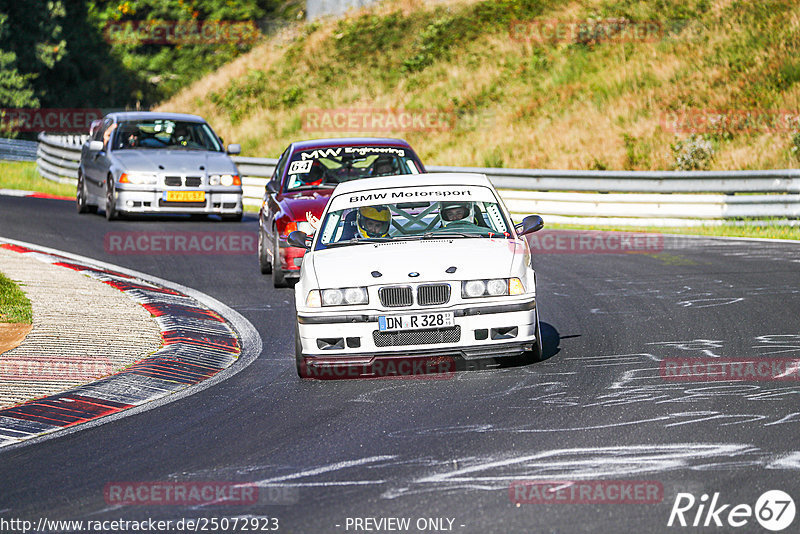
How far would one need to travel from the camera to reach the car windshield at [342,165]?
1510 cm

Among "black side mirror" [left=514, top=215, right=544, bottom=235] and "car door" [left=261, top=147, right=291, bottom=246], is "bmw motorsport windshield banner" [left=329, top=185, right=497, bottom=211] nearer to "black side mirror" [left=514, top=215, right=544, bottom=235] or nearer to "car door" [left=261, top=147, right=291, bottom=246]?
"black side mirror" [left=514, top=215, right=544, bottom=235]

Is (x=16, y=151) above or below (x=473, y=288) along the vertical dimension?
above

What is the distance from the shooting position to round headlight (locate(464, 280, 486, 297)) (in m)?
9.12

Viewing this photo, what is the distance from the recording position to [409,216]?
10.8 metres

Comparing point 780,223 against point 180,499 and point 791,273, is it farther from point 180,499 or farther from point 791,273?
point 180,499

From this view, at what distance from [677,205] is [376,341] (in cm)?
1281

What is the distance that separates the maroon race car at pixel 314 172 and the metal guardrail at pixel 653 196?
22.6ft

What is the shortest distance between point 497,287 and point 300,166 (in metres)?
6.56

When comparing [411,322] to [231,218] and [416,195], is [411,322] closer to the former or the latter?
[416,195]

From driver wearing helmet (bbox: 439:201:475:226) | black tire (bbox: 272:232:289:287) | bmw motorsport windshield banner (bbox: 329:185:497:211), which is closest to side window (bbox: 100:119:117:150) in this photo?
black tire (bbox: 272:232:289:287)

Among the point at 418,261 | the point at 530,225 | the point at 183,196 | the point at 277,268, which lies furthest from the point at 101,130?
the point at 418,261

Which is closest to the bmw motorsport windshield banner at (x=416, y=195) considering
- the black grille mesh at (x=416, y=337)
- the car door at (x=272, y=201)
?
the black grille mesh at (x=416, y=337)

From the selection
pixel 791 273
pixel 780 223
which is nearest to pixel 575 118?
pixel 780 223

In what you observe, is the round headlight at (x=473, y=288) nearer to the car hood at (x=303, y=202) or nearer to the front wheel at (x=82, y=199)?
the car hood at (x=303, y=202)
